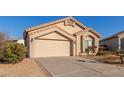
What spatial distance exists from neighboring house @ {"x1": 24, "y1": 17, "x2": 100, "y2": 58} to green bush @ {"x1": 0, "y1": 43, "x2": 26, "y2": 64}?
5.64 m

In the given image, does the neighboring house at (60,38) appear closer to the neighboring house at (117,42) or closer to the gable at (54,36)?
the gable at (54,36)

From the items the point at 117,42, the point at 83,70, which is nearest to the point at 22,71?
the point at 83,70

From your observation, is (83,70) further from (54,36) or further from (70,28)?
(70,28)

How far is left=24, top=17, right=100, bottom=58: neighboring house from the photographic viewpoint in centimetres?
2047

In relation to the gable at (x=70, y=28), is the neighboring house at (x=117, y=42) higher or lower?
lower

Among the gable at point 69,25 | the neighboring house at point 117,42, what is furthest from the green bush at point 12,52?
the neighboring house at point 117,42

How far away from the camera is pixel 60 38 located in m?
22.2

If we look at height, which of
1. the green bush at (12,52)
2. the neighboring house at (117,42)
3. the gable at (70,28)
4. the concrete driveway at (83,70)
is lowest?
the concrete driveway at (83,70)

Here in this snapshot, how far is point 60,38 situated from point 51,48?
189 centimetres

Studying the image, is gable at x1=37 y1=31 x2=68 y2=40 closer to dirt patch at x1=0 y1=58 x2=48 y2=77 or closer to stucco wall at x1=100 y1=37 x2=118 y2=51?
stucco wall at x1=100 y1=37 x2=118 y2=51

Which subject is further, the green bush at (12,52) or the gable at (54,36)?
the gable at (54,36)

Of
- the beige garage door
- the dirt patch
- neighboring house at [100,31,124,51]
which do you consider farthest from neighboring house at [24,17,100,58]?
the dirt patch

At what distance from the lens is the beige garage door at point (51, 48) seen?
67.5ft
